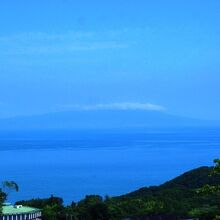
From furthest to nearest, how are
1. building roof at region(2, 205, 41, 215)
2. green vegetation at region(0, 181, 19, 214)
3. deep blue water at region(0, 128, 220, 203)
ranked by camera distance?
1. deep blue water at region(0, 128, 220, 203)
2. building roof at region(2, 205, 41, 215)
3. green vegetation at region(0, 181, 19, 214)

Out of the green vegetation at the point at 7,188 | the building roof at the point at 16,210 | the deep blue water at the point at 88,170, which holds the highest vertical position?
the deep blue water at the point at 88,170

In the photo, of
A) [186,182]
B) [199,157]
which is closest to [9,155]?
[199,157]

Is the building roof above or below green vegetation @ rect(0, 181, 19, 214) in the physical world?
above

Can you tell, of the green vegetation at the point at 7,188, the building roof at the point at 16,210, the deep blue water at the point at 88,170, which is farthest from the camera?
the deep blue water at the point at 88,170

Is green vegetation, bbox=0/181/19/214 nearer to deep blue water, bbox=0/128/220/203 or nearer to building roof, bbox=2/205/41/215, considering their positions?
building roof, bbox=2/205/41/215

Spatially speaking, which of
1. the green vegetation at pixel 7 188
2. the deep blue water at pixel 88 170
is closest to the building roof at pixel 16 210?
the green vegetation at pixel 7 188

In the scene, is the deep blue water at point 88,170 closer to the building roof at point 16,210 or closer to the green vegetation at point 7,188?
the building roof at point 16,210

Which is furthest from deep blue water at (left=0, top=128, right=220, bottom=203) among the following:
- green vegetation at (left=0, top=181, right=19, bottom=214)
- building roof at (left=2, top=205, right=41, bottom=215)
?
green vegetation at (left=0, top=181, right=19, bottom=214)

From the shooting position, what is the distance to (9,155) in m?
145

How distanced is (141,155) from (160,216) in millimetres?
105163

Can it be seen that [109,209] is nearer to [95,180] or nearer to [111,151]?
[95,180]

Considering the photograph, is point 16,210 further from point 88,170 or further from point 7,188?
point 88,170

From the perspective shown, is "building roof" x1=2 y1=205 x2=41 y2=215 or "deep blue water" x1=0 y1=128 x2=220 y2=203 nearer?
"building roof" x1=2 y1=205 x2=41 y2=215

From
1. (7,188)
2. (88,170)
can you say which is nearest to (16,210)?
(7,188)
